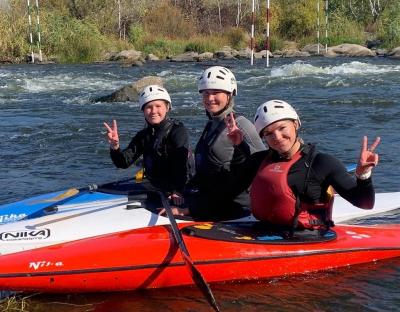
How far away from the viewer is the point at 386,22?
31.1 meters

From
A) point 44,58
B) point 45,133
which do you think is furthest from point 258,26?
point 45,133

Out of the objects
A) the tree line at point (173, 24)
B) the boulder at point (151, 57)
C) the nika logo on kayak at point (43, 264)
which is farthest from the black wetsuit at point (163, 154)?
the boulder at point (151, 57)

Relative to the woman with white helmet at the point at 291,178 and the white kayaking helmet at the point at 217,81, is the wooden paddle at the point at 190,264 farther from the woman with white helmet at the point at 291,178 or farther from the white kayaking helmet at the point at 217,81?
the white kayaking helmet at the point at 217,81

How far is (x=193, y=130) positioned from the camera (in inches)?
377

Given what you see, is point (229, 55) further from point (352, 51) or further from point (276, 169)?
point (276, 169)

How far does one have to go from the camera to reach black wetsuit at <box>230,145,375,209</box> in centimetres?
336

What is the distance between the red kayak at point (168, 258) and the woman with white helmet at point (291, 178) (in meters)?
0.15

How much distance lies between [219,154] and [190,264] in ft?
2.91

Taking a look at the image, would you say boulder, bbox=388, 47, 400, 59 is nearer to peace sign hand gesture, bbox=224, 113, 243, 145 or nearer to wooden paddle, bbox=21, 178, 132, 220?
wooden paddle, bbox=21, 178, 132, 220

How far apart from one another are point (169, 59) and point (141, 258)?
23357 millimetres

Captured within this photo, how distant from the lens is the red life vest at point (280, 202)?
3.67 metres

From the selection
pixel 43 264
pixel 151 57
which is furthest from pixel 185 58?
pixel 43 264

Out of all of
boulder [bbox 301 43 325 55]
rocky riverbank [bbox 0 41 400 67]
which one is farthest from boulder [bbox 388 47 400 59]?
boulder [bbox 301 43 325 55]

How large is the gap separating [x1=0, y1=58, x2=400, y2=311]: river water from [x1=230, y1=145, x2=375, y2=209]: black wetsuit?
640 millimetres
